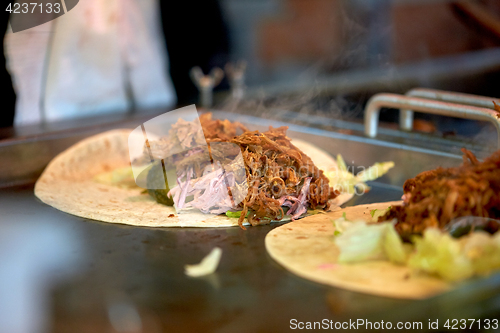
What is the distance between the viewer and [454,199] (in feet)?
3.71

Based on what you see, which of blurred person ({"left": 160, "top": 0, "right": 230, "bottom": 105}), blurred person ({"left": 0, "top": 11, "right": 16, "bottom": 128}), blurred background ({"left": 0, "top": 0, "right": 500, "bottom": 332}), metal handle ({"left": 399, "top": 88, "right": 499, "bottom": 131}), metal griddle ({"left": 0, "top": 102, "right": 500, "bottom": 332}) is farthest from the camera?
blurred person ({"left": 160, "top": 0, "right": 230, "bottom": 105})

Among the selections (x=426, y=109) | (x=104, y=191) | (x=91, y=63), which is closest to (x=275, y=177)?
(x=426, y=109)

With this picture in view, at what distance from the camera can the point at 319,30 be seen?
463 cm

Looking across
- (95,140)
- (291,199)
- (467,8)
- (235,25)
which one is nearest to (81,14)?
(95,140)

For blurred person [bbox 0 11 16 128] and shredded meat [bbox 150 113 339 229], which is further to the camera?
blurred person [bbox 0 11 16 128]

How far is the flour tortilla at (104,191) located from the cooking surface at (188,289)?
68 mm

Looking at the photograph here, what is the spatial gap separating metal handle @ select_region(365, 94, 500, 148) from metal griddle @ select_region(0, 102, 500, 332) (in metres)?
0.24

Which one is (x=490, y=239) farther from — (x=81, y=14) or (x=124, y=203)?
(x=81, y=14)

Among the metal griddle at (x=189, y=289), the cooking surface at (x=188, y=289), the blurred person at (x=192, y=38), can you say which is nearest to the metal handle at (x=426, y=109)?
the metal griddle at (x=189, y=289)

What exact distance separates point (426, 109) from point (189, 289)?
133cm

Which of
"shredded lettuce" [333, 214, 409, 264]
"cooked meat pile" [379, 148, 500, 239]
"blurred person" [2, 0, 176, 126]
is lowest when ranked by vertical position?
"shredded lettuce" [333, 214, 409, 264]

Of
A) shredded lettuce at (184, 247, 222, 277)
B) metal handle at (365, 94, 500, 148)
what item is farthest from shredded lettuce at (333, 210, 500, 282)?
metal handle at (365, 94, 500, 148)

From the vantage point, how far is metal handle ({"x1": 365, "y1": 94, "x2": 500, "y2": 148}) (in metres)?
1.69

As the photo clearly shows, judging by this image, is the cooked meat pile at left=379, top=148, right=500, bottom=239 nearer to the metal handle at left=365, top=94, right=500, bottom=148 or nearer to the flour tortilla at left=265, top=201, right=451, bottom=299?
the flour tortilla at left=265, top=201, right=451, bottom=299
